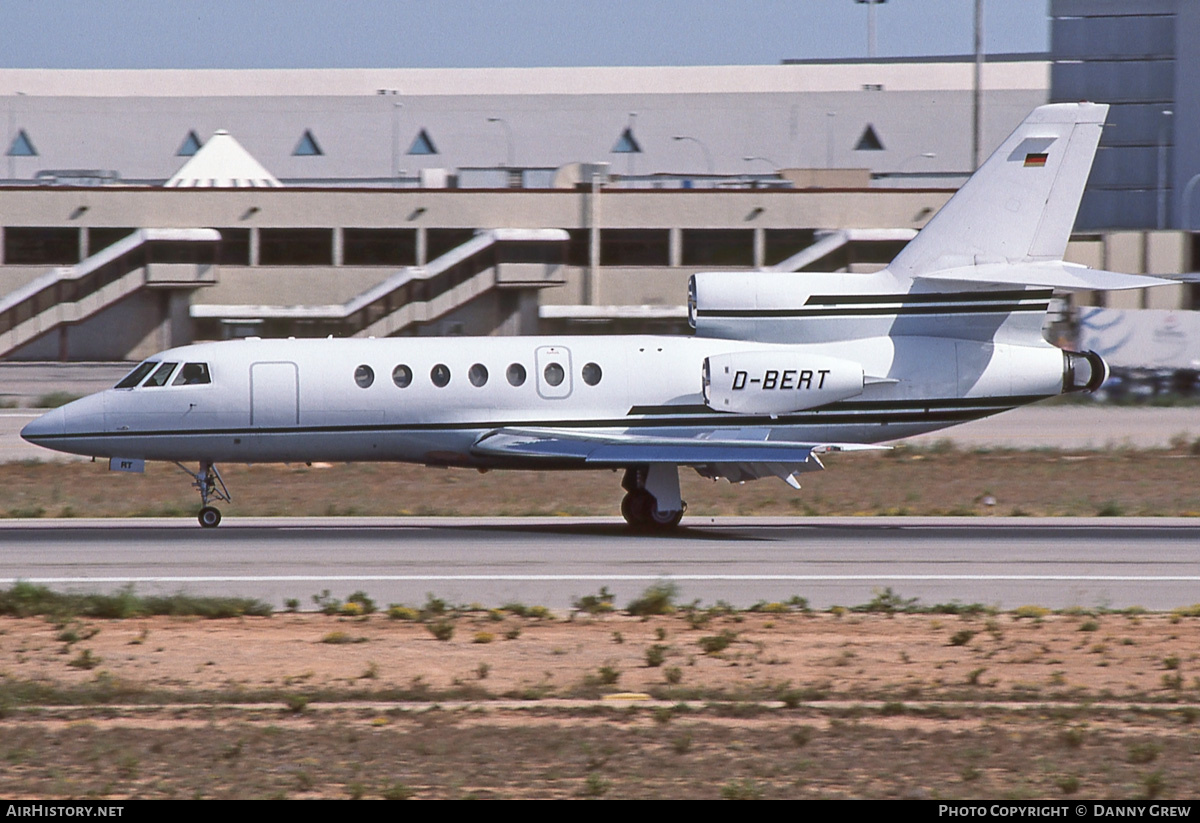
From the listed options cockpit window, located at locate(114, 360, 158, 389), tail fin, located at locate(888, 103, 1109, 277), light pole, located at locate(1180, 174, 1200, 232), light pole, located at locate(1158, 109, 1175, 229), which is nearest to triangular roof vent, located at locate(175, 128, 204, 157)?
light pole, located at locate(1158, 109, 1175, 229)

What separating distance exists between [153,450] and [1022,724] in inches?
639

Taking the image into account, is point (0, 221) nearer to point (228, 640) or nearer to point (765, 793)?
point (228, 640)

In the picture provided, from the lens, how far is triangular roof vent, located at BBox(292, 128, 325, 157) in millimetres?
85812

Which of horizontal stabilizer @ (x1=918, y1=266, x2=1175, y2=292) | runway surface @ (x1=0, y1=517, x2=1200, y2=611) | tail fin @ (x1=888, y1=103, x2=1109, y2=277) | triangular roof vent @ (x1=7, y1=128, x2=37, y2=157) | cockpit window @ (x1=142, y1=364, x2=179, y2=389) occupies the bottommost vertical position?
runway surface @ (x1=0, y1=517, x2=1200, y2=611)

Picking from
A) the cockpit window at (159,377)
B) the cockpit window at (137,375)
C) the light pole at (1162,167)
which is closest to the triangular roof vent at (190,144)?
the light pole at (1162,167)

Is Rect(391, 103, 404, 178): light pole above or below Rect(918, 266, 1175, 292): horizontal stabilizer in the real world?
above

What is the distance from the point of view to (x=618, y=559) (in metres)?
20.5

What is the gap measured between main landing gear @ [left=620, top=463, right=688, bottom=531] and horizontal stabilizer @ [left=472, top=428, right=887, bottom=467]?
58 cm

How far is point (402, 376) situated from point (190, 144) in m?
67.7

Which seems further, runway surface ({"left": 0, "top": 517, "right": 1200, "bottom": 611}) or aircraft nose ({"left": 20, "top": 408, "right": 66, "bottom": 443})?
aircraft nose ({"left": 20, "top": 408, "right": 66, "bottom": 443})

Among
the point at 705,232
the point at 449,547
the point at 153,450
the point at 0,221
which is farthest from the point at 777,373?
the point at 0,221

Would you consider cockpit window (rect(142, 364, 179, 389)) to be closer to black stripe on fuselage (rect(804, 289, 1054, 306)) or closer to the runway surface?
the runway surface

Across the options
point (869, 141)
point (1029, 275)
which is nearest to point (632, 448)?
point (1029, 275)

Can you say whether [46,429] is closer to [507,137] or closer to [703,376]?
[703,376]
